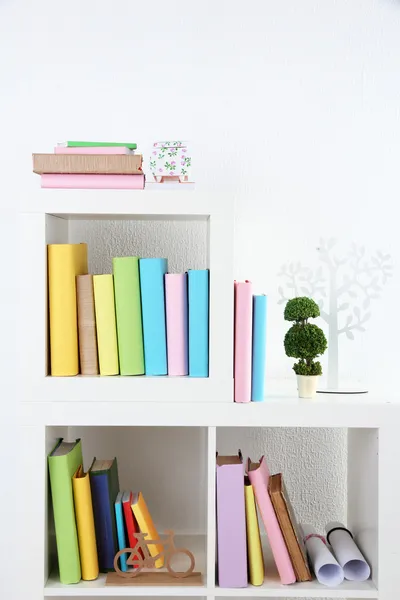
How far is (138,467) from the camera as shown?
187 centimetres

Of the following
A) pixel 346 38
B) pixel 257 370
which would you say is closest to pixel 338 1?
pixel 346 38

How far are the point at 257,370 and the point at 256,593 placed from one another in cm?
45

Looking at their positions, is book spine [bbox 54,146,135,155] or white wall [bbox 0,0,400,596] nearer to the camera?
book spine [bbox 54,146,135,155]

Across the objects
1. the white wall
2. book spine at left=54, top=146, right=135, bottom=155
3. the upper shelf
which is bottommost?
the upper shelf

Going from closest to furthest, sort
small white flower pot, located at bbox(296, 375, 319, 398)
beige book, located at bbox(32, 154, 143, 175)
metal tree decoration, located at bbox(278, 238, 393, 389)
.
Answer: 1. beige book, located at bbox(32, 154, 143, 175)
2. small white flower pot, located at bbox(296, 375, 319, 398)
3. metal tree decoration, located at bbox(278, 238, 393, 389)

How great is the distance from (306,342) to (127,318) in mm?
387

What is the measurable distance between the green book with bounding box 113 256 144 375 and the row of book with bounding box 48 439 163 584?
0.77ft

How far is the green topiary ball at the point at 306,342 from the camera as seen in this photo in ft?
5.20

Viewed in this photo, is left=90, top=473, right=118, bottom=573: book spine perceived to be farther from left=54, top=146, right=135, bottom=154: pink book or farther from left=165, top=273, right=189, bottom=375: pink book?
left=54, top=146, right=135, bottom=154: pink book

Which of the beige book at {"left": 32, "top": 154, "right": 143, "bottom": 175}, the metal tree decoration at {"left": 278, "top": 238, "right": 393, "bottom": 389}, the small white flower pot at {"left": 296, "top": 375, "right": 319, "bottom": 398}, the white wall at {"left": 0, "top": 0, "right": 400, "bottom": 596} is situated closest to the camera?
the beige book at {"left": 32, "top": 154, "right": 143, "bottom": 175}

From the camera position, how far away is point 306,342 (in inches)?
62.4

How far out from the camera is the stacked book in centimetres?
149

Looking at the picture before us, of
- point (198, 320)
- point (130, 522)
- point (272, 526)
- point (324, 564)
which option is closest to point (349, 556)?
point (324, 564)

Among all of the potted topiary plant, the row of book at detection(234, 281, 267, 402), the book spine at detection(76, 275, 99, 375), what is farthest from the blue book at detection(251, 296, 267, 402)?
the book spine at detection(76, 275, 99, 375)
